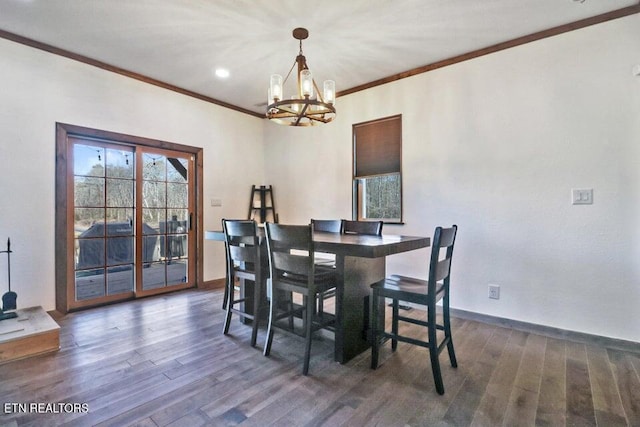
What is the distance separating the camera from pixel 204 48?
310 centimetres

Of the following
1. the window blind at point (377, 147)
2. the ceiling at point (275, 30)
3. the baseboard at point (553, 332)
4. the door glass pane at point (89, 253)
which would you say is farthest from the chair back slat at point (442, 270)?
the door glass pane at point (89, 253)

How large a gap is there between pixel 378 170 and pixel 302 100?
179 centimetres

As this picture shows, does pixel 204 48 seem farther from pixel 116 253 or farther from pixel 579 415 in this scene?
pixel 579 415

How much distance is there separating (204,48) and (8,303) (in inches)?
113

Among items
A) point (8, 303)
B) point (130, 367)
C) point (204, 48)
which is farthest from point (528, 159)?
point (8, 303)

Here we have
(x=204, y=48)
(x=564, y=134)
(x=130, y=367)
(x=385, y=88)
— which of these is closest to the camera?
(x=130, y=367)

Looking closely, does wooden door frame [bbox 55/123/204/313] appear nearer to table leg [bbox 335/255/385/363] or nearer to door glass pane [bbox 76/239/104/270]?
door glass pane [bbox 76/239/104/270]

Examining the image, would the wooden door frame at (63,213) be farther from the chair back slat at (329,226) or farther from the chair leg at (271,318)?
the chair back slat at (329,226)

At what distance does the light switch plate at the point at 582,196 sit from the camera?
2571 millimetres

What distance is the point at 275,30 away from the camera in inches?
110

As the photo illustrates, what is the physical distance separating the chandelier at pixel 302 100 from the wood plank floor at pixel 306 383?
73.6 inches

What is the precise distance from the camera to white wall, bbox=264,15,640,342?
2477 mm

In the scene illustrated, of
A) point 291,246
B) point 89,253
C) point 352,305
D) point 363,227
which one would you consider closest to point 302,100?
point 291,246

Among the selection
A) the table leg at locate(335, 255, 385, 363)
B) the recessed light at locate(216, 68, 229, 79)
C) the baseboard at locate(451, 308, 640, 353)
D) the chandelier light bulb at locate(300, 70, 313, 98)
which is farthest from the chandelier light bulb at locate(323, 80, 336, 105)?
the baseboard at locate(451, 308, 640, 353)
